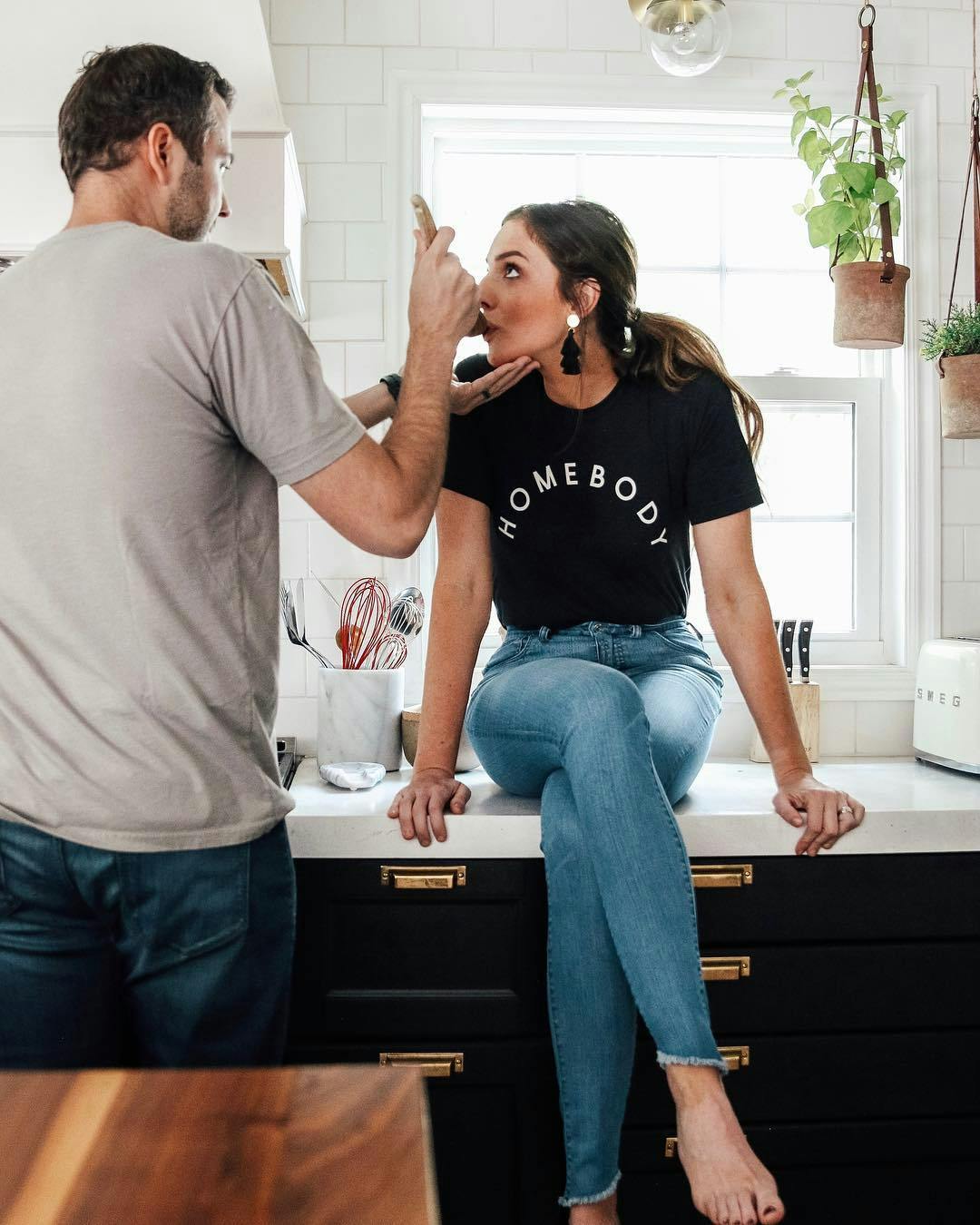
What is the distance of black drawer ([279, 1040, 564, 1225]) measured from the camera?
187cm

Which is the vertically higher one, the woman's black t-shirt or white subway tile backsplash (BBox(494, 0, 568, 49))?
white subway tile backsplash (BBox(494, 0, 568, 49))

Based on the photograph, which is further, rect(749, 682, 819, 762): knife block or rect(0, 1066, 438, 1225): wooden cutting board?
rect(749, 682, 819, 762): knife block

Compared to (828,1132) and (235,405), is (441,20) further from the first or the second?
(828,1132)

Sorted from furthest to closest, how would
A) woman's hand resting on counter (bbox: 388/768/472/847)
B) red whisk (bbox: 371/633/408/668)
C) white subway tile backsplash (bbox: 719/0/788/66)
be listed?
1. white subway tile backsplash (bbox: 719/0/788/66)
2. red whisk (bbox: 371/633/408/668)
3. woman's hand resting on counter (bbox: 388/768/472/847)

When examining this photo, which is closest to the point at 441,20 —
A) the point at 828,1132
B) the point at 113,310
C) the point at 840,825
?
the point at 113,310

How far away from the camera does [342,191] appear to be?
254 centimetres

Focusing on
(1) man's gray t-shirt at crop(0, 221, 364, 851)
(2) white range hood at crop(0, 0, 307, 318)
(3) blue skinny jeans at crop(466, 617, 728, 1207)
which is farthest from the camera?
(2) white range hood at crop(0, 0, 307, 318)

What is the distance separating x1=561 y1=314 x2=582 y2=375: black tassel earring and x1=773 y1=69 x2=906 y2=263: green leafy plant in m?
0.74

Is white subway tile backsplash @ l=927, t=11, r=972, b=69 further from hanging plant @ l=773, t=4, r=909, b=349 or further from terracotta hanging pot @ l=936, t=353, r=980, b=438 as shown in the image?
terracotta hanging pot @ l=936, t=353, r=980, b=438

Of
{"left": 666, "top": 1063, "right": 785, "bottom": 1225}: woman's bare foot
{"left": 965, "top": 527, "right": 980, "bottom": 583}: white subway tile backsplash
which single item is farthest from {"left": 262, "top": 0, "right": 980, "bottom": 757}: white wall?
{"left": 666, "top": 1063, "right": 785, "bottom": 1225}: woman's bare foot

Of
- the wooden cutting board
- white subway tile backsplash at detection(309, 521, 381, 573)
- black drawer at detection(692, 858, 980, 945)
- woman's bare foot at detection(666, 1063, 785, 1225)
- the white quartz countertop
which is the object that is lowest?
woman's bare foot at detection(666, 1063, 785, 1225)

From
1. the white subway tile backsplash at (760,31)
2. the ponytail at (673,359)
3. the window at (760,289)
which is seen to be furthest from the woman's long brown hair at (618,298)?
the white subway tile backsplash at (760,31)

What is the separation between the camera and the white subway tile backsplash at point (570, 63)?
2.59 m

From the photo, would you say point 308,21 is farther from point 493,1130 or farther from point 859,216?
point 493,1130
